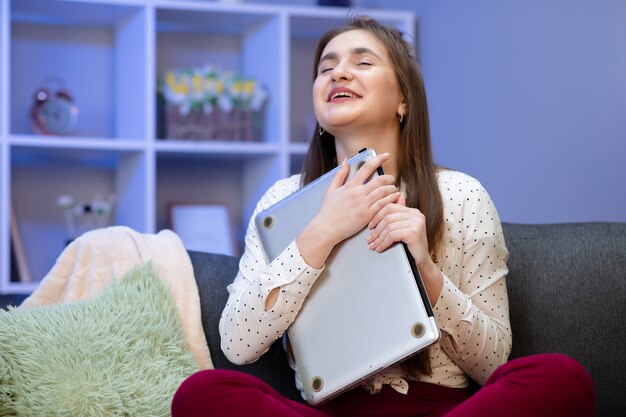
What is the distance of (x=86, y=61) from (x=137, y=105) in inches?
16.1

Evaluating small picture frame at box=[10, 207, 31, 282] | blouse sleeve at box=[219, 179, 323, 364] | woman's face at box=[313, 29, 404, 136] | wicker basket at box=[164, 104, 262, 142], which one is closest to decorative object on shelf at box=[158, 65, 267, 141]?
wicker basket at box=[164, 104, 262, 142]

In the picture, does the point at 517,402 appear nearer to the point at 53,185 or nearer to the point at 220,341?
the point at 220,341

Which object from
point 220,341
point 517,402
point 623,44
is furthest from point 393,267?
point 623,44

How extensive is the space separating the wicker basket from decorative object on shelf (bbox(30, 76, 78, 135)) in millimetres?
342

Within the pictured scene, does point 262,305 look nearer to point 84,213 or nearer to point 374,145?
point 374,145

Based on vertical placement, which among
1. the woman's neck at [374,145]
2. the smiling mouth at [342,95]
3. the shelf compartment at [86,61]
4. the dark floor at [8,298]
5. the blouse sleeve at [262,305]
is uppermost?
the shelf compartment at [86,61]

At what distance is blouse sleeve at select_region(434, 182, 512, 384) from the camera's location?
1575 millimetres

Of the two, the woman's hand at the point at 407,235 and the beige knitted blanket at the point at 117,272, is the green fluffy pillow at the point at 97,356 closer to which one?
the beige knitted blanket at the point at 117,272

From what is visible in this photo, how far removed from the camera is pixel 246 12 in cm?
333

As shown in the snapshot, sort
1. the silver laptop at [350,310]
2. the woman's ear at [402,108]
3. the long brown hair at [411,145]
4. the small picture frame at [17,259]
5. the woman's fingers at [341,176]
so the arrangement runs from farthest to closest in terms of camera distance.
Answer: the small picture frame at [17,259] → the woman's ear at [402,108] → the long brown hair at [411,145] → the woman's fingers at [341,176] → the silver laptop at [350,310]

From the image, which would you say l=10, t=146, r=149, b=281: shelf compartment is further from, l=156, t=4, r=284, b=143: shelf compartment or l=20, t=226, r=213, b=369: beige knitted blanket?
l=20, t=226, r=213, b=369: beige knitted blanket

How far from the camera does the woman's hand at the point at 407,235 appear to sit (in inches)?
59.7

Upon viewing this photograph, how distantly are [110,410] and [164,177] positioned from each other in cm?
201

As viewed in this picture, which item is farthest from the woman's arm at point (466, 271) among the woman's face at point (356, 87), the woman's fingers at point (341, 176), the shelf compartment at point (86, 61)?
the shelf compartment at point (86, 61)
